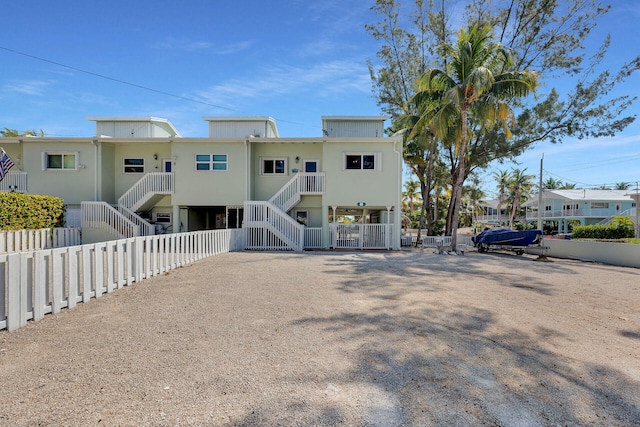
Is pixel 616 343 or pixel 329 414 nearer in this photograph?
pixel 329 414

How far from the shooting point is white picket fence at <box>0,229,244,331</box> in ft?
14.3

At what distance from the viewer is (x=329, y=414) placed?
2668 mm

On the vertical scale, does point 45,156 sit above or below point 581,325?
above

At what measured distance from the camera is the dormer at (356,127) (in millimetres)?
19188

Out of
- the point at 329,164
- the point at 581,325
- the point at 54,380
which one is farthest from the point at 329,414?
the point at 329,164

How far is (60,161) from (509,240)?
940 inches

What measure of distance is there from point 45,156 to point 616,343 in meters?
23.8

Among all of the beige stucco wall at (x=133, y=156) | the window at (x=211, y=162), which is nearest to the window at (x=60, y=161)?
the beige stucco wall at (x=133, y=156)

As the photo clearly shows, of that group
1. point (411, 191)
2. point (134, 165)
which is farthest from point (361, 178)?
point (411, 191)

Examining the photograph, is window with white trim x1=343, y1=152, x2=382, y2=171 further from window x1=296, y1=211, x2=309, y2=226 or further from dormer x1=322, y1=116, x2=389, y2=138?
window x1=296, y1=211, x2=309, y2=226

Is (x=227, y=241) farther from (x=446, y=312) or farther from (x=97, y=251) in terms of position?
(x=446, y=312)

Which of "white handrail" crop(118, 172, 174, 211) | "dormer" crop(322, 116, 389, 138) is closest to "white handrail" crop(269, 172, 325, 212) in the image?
"dormer" crop(322, 116, 389, 138)

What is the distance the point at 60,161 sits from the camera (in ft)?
60.8

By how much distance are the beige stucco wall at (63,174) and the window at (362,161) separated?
44.7 ft
